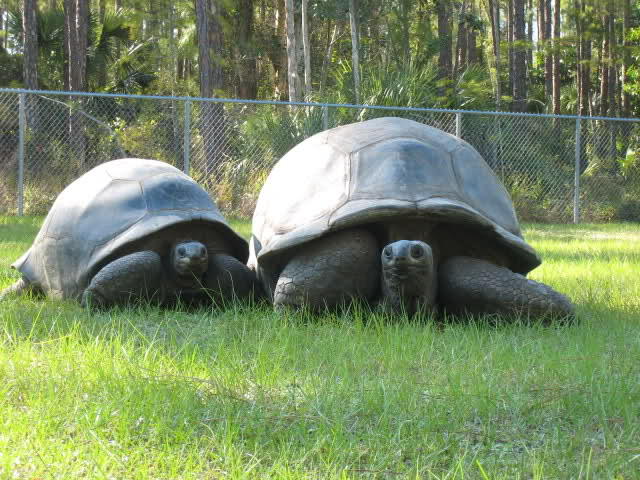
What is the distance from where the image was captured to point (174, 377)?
2.55m

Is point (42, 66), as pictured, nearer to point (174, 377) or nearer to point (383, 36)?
point (383, 36)

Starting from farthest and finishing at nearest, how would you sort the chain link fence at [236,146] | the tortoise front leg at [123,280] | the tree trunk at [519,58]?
1. the tree trunk at [519,58]
2. the chain link fence at [236,146]
3. the tortoise front leg at [123,280]

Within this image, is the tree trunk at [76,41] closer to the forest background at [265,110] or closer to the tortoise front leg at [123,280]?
the forest background at [265,110]

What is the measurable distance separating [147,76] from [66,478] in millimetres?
21857

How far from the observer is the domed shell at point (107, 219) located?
421 cm

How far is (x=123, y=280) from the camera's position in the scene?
3.96 meters

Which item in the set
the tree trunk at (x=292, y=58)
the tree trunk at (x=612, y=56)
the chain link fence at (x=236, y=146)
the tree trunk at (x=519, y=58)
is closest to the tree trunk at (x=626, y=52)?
the tree trunk at (x=612, y=56)

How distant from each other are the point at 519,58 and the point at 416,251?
2027 centimetres

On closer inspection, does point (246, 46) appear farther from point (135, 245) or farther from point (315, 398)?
point (315, 398)

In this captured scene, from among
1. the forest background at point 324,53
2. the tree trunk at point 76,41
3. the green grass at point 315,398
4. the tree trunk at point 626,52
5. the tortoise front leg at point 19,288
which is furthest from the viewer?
the tree trunk at point 626,52

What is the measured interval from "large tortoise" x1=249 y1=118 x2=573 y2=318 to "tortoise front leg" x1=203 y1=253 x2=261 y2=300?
0.21 m

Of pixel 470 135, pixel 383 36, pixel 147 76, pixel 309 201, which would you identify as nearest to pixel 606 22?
pixel 383 36

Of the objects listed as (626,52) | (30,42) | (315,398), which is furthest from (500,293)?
(626,52)

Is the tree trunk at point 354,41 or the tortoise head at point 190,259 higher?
the tree trunk at point 354,41
